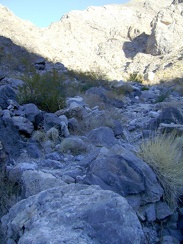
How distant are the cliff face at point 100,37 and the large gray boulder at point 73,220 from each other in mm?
21721

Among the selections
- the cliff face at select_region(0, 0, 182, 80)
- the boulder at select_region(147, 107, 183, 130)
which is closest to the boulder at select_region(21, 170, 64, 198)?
the boulder at select_region(147, 107, 183, 130)

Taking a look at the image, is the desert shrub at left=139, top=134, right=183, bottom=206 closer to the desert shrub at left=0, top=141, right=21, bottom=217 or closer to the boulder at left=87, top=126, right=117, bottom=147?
the boulder at left=87, top=126, right=117, bottom=147

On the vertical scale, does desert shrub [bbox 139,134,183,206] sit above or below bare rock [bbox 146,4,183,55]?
below

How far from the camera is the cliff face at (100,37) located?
2634cm

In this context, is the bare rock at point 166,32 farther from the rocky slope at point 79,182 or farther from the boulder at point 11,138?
the boulder at point 11,138

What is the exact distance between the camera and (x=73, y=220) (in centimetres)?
183

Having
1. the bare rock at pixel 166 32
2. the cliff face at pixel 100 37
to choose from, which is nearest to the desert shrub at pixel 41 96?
the cliff face at pixel 100 37

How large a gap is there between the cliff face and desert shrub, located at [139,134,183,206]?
20550 millimetres

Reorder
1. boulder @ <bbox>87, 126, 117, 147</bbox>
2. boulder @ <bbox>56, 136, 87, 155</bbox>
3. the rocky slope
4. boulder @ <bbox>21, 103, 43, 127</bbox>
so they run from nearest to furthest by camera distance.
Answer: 1. the rocky slope
2. boulder @ <bbox>56, 136, 87, 155</bbox>
3. boulder @ <bbox>87, 126, 117, 147</bbox>
4. boulder @ <bbox>21, 103, 43, 127</bbox>

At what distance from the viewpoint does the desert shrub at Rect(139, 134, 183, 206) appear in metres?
3.21

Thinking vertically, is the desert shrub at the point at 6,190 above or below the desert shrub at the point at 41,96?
below

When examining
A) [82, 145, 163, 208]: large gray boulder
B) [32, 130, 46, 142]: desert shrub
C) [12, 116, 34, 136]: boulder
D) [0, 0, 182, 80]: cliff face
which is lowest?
[32, 130, 46, 142]: desert shrub

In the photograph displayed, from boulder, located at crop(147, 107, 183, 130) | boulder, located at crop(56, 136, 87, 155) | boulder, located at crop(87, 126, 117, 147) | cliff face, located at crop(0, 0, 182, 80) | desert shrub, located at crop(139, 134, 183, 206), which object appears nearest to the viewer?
desert shrub, located at crop(139, 134, 183, 206)

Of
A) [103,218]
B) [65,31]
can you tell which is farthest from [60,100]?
[65,31]
